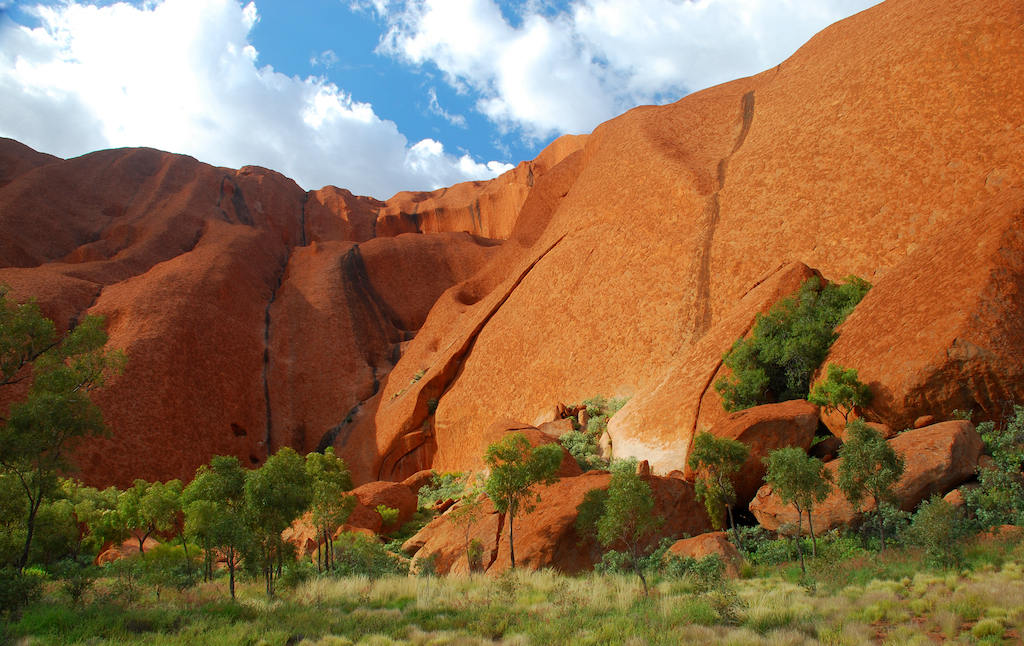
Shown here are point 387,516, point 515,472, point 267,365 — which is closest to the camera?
point 515,472

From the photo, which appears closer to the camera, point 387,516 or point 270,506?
point 270,506

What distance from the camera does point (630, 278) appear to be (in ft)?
91.4

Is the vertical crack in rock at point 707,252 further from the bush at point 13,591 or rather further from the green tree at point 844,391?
the bush at point 13,591

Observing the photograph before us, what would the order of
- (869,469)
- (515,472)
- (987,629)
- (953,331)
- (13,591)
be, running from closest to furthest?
(987,629)
(13,591)
(869,469)
(953,331)
(515,472)

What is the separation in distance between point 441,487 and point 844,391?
16.9 meters

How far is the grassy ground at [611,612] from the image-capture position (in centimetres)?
823

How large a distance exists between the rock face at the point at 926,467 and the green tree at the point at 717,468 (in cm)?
166

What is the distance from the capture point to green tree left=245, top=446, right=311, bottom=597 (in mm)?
12922

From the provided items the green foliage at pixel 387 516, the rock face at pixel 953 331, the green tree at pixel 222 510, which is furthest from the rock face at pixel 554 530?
the green tree at pixel 222 510

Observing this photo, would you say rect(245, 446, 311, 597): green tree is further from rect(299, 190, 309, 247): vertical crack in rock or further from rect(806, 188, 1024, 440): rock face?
rect(299, 190, 309, 247): vertical crack in rock

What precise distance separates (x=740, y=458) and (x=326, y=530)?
1111cm

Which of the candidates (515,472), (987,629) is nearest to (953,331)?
(987,629)

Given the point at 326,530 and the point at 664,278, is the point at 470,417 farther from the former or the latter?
the point at 326,530

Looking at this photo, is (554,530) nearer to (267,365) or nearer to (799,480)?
(799,480)
